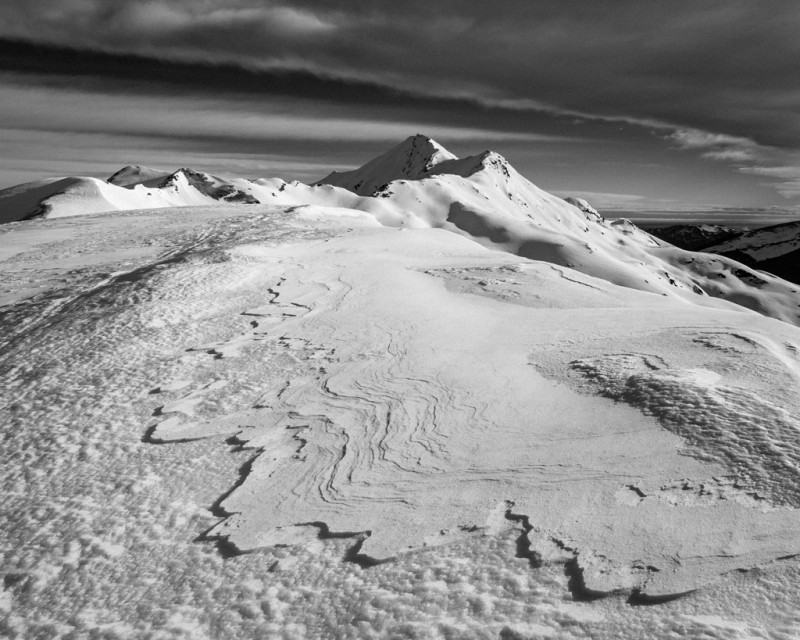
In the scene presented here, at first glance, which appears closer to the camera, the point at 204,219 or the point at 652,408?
the point at 652,408

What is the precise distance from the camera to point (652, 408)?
22.7 ft

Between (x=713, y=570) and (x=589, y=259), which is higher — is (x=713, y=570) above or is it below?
above

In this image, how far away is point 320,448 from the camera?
7000 millimetres

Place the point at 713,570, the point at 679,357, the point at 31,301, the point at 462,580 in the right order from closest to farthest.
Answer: the point at 713,570
the point at 462,580
the point at 679,357
the point at 31,301

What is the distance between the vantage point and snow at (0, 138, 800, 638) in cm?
448

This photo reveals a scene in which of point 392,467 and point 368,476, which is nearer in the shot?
point 368,476

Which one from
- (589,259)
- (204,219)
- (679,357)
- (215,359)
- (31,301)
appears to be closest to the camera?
(679,357)

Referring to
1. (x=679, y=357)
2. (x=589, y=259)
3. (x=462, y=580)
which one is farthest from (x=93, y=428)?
(x=589, y=259)

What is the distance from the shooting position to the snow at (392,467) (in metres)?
4.48

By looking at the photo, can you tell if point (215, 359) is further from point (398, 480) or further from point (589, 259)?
point (589, 259)

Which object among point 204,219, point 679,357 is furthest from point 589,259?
point 679,357

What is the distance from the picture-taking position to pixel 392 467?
21.1 ft

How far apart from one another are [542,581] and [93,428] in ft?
21.1

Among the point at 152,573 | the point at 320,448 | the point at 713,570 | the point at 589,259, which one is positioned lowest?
the point at 589,259
